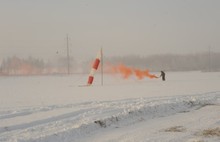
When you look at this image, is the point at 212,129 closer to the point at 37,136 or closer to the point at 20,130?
the point at 37,136

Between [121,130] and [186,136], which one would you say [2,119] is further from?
[186,136]

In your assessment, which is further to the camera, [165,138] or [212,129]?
[212,129]

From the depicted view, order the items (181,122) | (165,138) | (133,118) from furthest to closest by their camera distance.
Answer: (133,118), (181,122), (165,138)

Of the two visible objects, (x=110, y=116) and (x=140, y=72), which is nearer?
(x=110, y=116)

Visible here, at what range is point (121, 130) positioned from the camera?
10859 mm

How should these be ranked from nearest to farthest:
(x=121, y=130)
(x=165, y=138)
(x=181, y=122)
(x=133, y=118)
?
(x=165, y=138) < (x=121, y=130) < (x=181, y=122) < (x=133, y=118)

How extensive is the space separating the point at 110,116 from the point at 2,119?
13.8 ft

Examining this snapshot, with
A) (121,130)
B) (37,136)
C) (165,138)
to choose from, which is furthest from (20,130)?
(165,138)

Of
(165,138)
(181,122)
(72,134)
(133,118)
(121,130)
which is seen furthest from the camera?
(133,118)

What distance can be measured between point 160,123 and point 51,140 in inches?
179

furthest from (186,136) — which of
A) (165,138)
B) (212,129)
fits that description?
(212,129)

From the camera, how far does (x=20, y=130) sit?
1030 cm

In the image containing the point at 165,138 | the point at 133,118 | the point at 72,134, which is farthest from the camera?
the point at 133,118

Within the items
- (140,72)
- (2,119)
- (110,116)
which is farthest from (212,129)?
(140,72)
